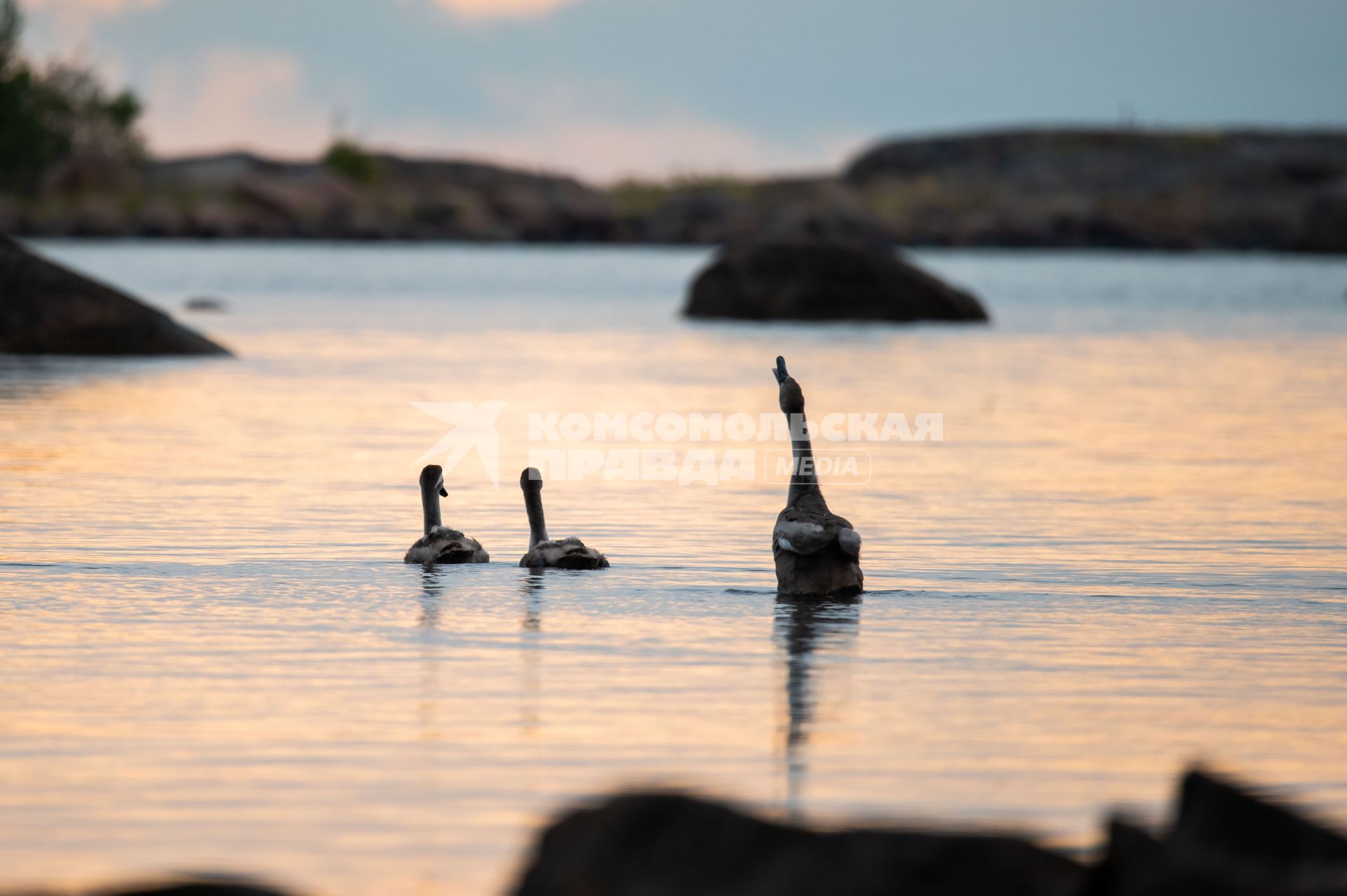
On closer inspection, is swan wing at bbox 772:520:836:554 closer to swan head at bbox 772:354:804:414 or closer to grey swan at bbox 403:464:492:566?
swan head at bbox 772:354:804:414

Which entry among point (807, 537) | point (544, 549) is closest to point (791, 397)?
point (807, 537)

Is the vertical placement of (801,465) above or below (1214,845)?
above

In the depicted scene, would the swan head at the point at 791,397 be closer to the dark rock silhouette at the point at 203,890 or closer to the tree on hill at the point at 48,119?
the dark rock silhouette at the point at 203,890

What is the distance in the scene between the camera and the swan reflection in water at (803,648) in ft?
27.5

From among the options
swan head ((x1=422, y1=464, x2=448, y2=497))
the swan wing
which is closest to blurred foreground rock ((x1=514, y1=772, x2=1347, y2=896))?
the swan wing

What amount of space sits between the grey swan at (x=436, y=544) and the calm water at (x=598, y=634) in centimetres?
13

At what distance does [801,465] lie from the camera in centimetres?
1241

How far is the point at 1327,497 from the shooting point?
17.2 m

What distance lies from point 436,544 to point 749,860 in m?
7.83

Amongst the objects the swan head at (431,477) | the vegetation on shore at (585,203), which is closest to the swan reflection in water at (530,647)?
the swan head at (431,477)

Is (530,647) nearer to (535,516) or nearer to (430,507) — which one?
(535,516)

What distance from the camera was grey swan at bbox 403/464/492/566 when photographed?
13.1 meters

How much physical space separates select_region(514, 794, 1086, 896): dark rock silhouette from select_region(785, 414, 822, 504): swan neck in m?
6.64

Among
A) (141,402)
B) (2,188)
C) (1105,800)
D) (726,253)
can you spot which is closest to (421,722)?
(1105,800)
